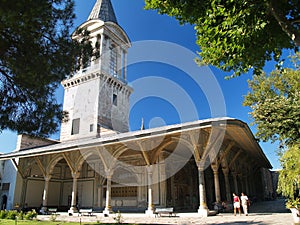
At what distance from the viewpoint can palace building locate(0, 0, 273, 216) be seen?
458 inches

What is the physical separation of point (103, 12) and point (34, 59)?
25079mm

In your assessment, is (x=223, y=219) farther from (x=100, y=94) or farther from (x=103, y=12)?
(x=103, y=12)

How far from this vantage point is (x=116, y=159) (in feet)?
44.7

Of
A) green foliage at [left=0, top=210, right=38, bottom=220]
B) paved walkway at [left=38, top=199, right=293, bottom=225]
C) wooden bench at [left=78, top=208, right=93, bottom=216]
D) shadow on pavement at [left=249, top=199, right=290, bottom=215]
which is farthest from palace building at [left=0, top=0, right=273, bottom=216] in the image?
green foliage at [left=0, top=210, right=38, bottom=220]

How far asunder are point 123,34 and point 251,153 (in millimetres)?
19765

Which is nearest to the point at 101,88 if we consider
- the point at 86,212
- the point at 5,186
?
the point at 5,186

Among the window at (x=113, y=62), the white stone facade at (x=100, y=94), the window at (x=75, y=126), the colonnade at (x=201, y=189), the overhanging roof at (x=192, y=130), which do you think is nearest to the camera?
the overhanging roof at (x=192, y=130)

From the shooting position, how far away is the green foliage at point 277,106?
39.0 ft

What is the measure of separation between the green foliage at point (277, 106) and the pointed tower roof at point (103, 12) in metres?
18.0

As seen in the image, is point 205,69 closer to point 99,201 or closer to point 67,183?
point 99,201

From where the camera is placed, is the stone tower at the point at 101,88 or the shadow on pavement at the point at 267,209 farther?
the stone tower at the point at 101,88

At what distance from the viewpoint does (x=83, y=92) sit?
2536 cm

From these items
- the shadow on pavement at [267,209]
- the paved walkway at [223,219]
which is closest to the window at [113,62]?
the paved walkway at [223,219]

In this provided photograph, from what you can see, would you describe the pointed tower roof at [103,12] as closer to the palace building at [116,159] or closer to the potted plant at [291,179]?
the palace building at [116,159]
